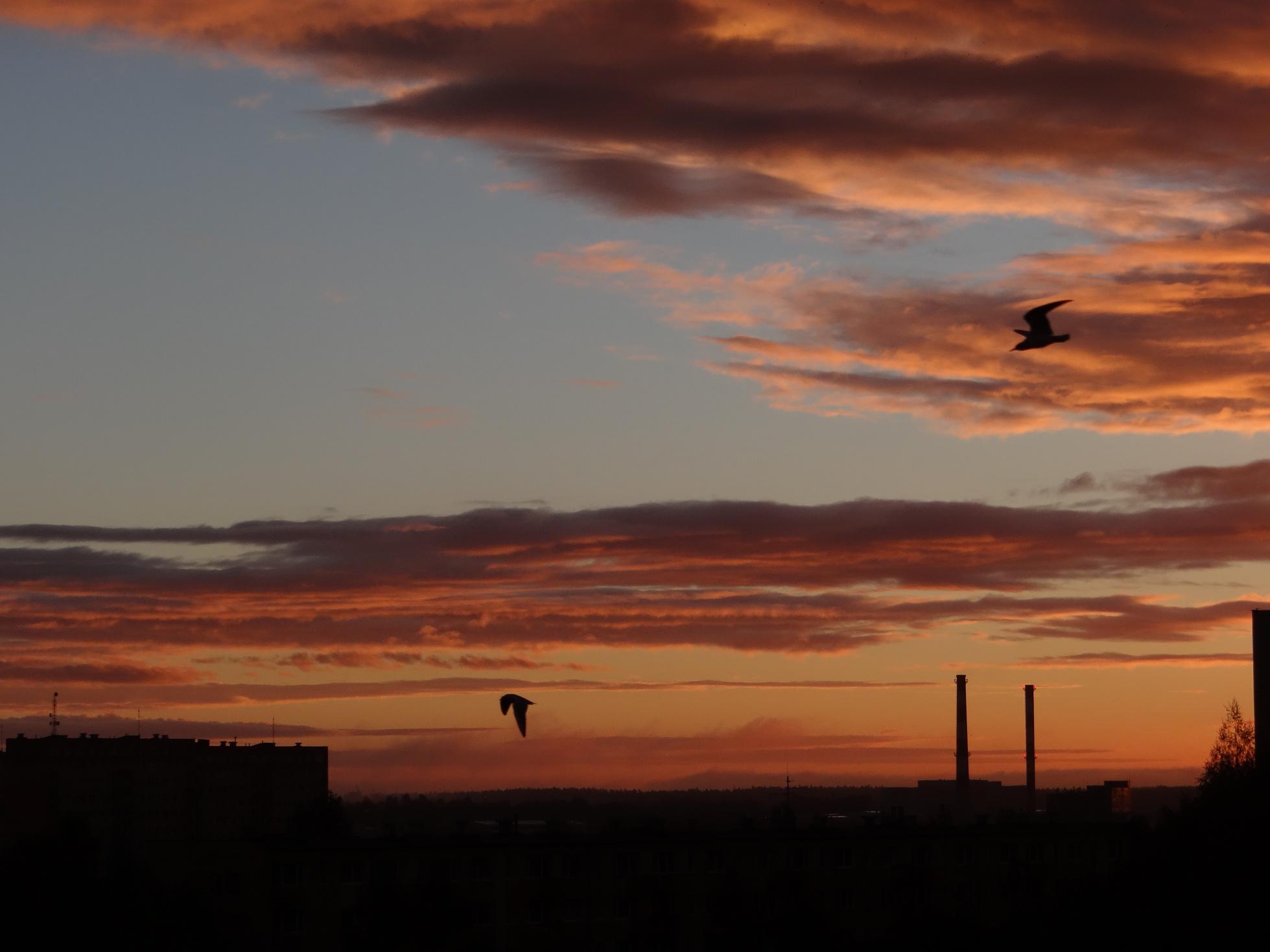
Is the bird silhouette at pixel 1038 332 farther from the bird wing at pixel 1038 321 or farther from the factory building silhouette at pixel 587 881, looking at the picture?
the factory building silhouette at pixel 587 881

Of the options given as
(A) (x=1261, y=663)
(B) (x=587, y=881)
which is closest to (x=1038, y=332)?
(B) (x=587, y=881)

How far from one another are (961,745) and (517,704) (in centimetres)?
12039

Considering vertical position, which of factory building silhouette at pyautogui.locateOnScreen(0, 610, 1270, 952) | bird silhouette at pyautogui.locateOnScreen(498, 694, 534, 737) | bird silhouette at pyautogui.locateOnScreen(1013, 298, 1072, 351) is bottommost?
factory building silhouette at pyautogui.locateOnScreen(0, 610, 1270, 952)

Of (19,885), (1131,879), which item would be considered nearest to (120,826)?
(19,885)

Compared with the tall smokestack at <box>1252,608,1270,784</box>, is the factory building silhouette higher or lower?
lower

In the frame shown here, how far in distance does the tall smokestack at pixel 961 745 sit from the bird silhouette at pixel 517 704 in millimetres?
118051

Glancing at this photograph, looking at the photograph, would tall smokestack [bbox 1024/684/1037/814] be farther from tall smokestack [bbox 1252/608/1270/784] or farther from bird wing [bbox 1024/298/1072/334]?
bird wing [bbox 1024/298/1072/334]

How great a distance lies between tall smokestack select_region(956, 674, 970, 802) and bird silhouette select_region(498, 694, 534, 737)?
118051 mm

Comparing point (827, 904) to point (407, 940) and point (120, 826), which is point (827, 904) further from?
point (120, 826)

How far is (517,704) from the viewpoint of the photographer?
167 ft

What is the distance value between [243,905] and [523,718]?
2049 inches

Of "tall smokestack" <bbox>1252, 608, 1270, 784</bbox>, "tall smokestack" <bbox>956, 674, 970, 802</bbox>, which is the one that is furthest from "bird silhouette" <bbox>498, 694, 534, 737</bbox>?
"tall smokestack" <bbox>956, 674, 970, 802</bbox>

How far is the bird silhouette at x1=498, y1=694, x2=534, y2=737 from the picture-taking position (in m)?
48.4

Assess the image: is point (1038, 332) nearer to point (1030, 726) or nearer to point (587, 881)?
point (587, 881)
